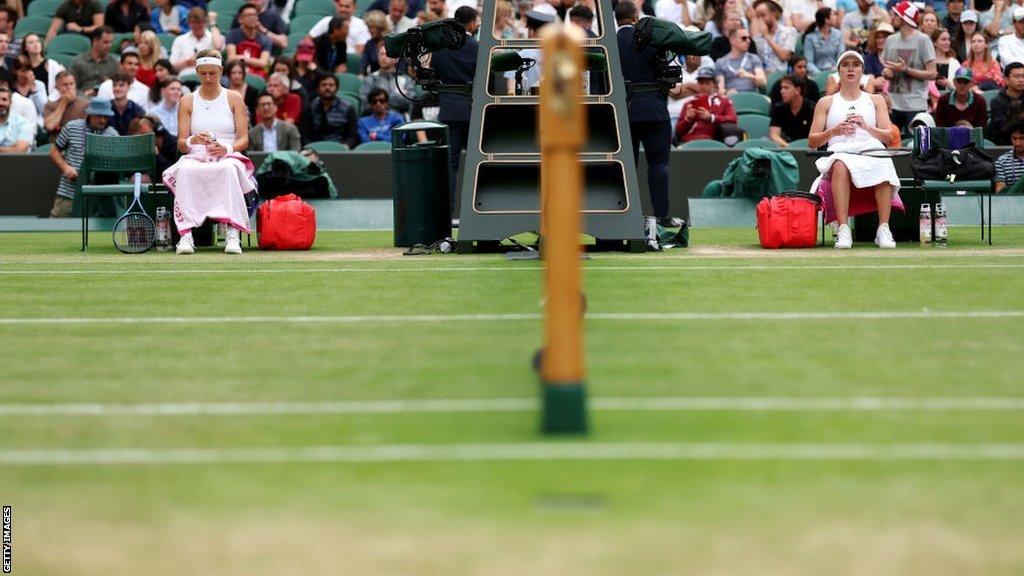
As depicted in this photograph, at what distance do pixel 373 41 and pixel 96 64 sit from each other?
379 cm

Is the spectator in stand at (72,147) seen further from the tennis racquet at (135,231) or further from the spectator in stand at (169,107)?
the tennis racquet at (135,231)

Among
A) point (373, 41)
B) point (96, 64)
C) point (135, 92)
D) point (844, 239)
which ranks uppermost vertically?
point (373, 41)

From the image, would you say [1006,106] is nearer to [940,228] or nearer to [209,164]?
[940,228]

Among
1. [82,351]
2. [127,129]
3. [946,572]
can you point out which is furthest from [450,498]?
[127,129]

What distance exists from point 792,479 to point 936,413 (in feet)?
4.11

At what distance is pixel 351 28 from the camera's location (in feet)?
77.8

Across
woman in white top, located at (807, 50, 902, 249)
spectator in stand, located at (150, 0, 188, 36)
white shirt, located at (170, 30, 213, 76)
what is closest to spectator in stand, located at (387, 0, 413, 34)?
white shirt, located at (170, 30, 213, 76)

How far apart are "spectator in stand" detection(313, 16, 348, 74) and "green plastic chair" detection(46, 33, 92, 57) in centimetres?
366

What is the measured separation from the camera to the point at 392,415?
5.83 meters

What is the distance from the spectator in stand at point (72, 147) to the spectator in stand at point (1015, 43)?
11762 millimetres

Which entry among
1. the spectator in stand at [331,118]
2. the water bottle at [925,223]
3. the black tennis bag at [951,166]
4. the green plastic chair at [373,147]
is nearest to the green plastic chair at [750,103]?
the green plastic chair at [373,147]

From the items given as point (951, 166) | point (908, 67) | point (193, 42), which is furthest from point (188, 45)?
point (951, 166)

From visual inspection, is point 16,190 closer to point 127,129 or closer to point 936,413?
point 127,129

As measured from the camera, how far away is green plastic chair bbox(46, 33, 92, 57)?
79.5 ft
